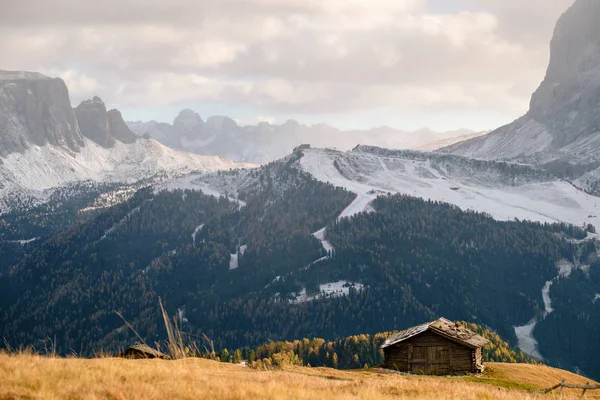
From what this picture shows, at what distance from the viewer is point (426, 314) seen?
7849 inches

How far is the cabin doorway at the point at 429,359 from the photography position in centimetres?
6119

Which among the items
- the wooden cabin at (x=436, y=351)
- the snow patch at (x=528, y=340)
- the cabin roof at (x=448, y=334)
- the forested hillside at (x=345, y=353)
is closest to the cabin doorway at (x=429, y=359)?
the wooden cabin at (x=436, y=351)

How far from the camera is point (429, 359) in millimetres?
62562

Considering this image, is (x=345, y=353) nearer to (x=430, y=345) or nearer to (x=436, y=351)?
(x=430, y=345)

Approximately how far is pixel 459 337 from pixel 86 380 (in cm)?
5038

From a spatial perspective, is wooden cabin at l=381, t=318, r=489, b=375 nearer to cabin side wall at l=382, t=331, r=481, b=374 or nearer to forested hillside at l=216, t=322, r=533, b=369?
cabin side wall at l=382, t=331, r=481, b=374

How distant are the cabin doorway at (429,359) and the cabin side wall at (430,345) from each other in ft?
0.70

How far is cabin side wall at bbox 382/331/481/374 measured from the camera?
61.8 metres

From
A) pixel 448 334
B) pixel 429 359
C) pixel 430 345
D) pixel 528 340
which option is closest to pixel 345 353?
pixel 528 340

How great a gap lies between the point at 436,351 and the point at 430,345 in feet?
2.68

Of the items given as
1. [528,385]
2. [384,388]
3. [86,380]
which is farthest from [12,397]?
[528,385]

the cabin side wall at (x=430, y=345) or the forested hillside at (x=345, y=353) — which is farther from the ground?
the cabin side wall at (x=430, y=345)

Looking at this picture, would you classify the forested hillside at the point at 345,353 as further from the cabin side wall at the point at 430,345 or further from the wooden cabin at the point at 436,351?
the wooden cabin at the point at 436,351

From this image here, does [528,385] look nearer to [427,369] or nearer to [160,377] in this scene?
[427,369]
